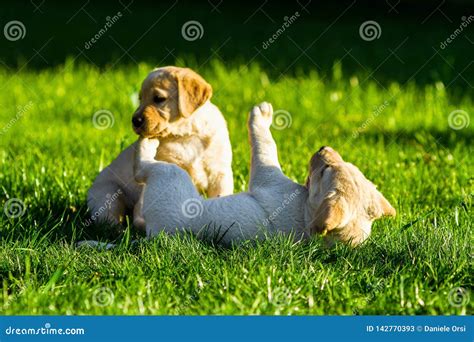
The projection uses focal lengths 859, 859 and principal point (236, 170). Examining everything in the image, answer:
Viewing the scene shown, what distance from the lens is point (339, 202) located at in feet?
12.3

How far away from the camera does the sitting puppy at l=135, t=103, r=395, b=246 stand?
154 inches

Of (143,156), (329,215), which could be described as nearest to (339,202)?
(329,215)

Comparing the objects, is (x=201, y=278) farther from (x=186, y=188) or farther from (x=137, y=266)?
(x=186, y=188)

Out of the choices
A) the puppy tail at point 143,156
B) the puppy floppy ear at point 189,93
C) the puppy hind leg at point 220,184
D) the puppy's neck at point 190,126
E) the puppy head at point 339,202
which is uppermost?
the puppy head at point 339,202

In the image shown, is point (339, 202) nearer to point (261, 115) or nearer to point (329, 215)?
point (329, 215)

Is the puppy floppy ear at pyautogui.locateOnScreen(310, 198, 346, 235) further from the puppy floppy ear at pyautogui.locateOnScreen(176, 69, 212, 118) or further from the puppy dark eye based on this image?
the puppy dark eye

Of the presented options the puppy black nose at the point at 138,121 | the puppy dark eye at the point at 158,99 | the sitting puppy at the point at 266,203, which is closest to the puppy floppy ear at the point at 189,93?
the puppy dark eye at the point at 158,99

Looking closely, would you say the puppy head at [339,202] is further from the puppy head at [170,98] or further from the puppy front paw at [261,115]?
the puppy head at [170,98]

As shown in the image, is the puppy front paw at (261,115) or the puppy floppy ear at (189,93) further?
the puppy floppy ear at (189,93)

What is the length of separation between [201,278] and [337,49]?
6990mm

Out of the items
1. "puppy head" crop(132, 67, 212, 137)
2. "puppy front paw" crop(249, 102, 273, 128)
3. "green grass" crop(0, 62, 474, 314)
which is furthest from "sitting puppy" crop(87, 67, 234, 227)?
"puppy front paw" crop(249, 102, 273, 128)

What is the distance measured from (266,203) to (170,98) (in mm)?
935

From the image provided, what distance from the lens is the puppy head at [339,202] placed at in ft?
12.2

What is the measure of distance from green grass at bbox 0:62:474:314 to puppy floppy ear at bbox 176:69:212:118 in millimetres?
735
